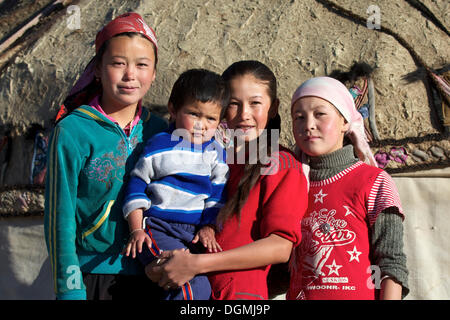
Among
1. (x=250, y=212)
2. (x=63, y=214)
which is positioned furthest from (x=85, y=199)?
(x=250, y=212)

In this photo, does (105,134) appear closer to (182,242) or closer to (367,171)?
(182,242)

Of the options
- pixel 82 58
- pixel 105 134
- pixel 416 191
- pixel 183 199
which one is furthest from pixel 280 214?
pixel 82 58

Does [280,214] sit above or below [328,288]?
above

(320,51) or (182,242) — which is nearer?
(182,242)

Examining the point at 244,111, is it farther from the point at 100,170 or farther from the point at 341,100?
the point at 100,170

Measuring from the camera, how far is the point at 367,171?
5.53ft

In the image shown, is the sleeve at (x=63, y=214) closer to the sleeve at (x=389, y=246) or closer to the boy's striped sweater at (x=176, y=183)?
the boy's striped sweater at (x=176, y=183)

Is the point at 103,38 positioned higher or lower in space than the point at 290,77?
lower

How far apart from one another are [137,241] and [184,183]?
0.65 feet

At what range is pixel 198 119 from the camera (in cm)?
163

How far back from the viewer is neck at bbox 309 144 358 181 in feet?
5.65

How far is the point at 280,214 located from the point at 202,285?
271 millimetres

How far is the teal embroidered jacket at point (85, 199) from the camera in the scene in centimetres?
154

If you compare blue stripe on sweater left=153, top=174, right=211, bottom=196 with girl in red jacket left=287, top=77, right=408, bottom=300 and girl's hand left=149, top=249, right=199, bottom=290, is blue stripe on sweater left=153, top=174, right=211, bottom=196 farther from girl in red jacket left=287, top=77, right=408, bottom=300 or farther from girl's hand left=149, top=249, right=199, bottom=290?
girl in red jacket left=287, top=77, right=408, bottom=300
